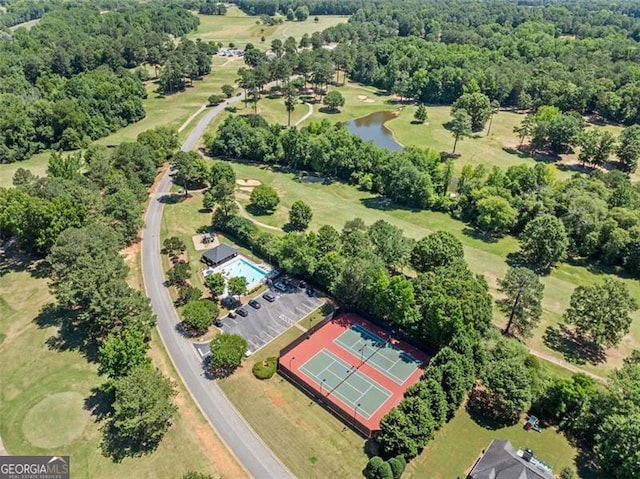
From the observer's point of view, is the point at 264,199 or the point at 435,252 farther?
the point at 264,199

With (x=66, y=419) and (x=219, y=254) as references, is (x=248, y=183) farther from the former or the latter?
(x=66, y=419)

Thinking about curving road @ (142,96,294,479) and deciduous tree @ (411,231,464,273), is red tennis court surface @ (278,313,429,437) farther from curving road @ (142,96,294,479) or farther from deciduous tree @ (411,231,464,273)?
deciduous tree @ (411,231,464,273)

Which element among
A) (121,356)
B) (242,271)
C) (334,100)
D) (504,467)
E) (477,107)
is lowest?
(242,271)

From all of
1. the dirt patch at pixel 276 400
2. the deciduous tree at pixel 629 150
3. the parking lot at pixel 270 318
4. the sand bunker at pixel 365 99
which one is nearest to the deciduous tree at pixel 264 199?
the parking lot at pixel 270 318

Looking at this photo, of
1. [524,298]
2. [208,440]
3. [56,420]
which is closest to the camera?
[208,440]

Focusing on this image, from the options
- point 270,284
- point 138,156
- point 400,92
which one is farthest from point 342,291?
point 400,92

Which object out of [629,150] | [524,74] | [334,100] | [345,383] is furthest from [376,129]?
[345,383]

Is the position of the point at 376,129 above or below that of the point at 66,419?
above

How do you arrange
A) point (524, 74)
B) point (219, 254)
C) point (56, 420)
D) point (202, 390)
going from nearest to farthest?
1. point (56, 420)
2. point (202, 390)
3. point (219, 254)
4. point (524, 74)
